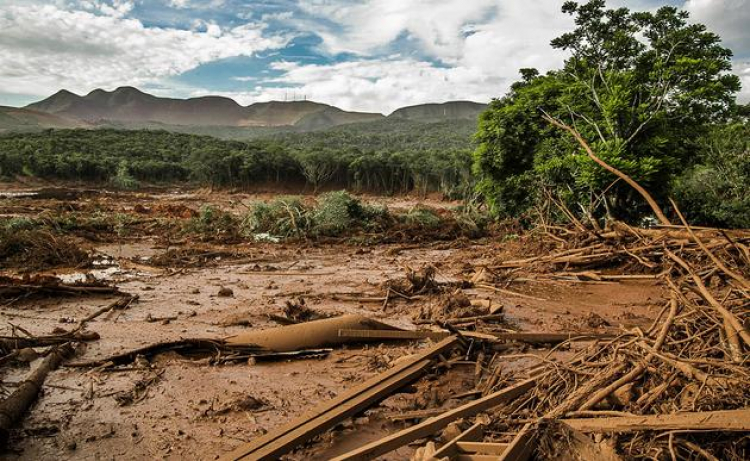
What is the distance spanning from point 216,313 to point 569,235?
7.57 metres

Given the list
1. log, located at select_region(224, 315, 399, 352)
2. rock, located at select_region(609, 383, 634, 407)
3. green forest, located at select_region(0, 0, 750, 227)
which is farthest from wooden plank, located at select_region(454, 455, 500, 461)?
green forest, located at select_region(0, 0, 750, 227)

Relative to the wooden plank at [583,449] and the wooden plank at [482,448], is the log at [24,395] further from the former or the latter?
the wooden plank at [583,449]

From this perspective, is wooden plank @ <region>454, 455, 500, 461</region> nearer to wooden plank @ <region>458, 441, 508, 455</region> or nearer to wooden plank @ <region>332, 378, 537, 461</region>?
wooden plank @ <region>458, 441, 508, 455</region>

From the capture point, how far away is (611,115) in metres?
12.1

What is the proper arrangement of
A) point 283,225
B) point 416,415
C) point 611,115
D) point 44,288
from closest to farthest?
point 416,415, point 44,288, point 611,115, point 283,225

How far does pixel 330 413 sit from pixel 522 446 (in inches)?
56.9

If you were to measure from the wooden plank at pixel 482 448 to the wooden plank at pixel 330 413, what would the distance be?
3.49 feet

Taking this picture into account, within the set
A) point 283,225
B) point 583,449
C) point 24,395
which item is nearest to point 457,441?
point 583,449

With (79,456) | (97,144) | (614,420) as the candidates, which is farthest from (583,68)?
(97,144)

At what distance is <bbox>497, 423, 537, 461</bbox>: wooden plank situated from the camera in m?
2.27

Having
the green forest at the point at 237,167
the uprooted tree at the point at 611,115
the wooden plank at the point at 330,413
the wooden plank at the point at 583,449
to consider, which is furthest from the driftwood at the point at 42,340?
the green forest at the point at 237,167

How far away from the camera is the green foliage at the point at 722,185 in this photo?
12711 millimetres

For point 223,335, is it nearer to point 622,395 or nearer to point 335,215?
point 622,395

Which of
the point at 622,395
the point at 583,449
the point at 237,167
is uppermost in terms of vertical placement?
the point at 237,167
